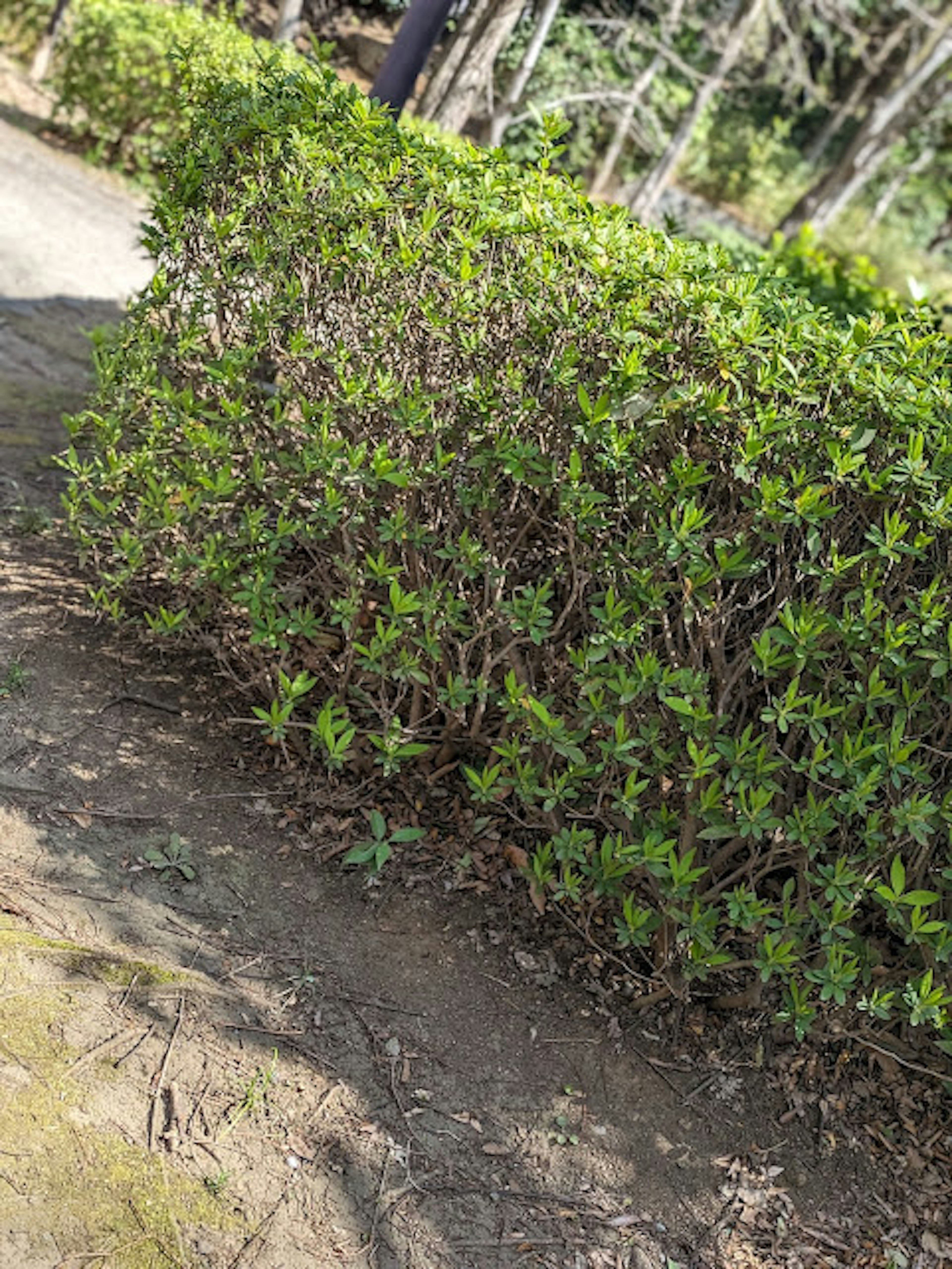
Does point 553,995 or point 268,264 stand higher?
point 268,264

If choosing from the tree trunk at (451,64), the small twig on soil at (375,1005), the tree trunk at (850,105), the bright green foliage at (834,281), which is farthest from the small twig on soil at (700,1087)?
the tree trunk at (850,105)

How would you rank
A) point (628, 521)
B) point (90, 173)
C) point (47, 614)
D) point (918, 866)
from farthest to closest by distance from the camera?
1. point (90, 173)
2. point (47, 614)
3. point (628, 521)
4. point (918, 866)

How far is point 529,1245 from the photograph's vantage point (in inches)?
110

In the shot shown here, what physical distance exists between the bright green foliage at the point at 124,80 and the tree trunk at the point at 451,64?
178 cm

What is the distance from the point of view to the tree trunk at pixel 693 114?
1395cm

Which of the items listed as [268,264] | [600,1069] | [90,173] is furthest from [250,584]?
[90,173]

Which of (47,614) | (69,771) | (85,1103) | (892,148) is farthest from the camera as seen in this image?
(892,148)

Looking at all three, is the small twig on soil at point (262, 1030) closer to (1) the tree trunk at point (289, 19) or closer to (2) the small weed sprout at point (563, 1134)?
(2) the small weed sprout at point (563, 1134)

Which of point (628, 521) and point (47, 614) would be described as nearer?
point (628, 521)

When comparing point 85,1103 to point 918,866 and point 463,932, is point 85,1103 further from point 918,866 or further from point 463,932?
point 918,866

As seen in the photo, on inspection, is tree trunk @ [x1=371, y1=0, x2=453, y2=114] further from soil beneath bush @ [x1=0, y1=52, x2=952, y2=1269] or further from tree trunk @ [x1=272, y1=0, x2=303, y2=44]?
tree trunk @ [x1=272, y1=0, x2=303, y2=44]

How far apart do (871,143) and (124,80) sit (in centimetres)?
1206

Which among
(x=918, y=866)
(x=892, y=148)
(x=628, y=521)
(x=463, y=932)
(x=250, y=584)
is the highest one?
(x=892, y=148)

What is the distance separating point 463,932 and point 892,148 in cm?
2834
